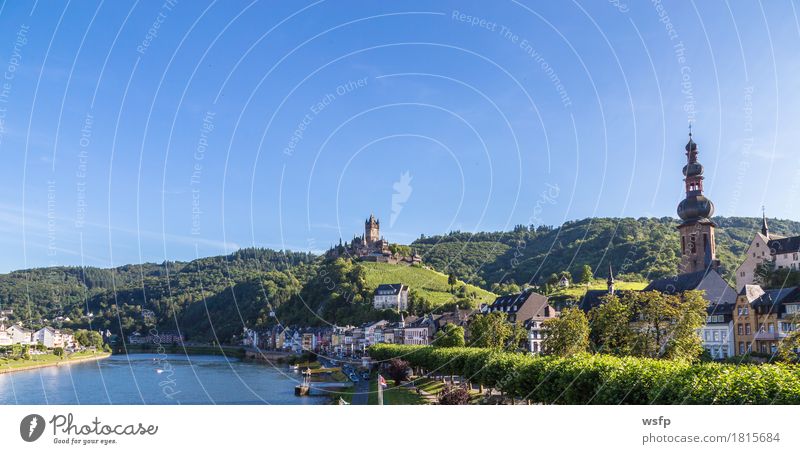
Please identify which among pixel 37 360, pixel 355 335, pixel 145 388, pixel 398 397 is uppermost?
pixel 355 335

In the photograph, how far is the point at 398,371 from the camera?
220ft

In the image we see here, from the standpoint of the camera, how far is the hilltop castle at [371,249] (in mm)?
173750

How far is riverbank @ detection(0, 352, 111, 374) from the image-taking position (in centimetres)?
9088

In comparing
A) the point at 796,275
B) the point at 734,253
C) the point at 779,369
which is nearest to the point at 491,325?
the point at 796,275

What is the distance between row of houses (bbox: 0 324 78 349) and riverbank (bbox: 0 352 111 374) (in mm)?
4105

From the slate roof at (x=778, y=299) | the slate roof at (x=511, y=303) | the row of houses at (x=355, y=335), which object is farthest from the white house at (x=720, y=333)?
the row of houses at (x=355, y=335)

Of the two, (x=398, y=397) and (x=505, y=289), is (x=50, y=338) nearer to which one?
(x=505, y=289)

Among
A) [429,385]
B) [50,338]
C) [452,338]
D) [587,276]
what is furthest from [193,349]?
[429,385]

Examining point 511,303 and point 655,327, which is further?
point 511,303

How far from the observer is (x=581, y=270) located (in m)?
125

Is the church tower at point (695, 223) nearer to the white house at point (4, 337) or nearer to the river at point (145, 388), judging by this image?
the river at point (145, 388)

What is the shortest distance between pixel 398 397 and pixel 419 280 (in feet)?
323

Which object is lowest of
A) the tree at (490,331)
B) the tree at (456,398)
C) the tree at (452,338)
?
the tree at (456,398)
